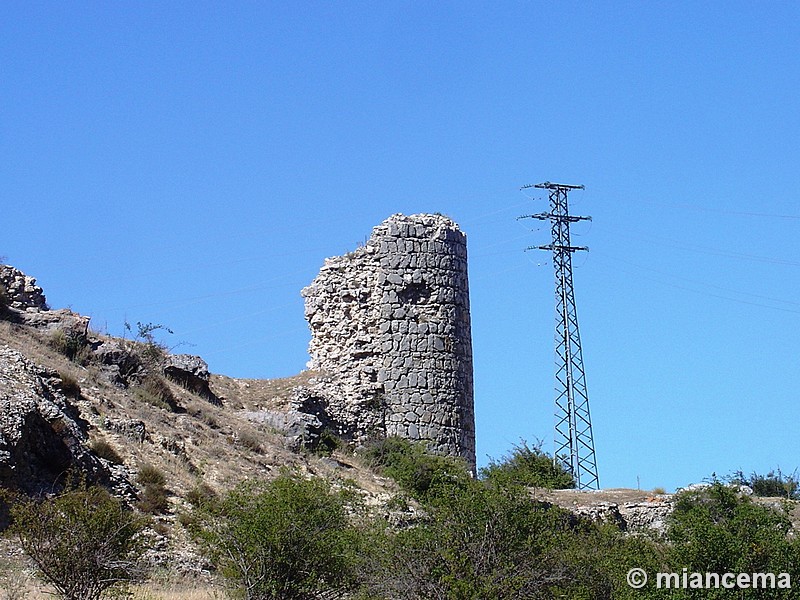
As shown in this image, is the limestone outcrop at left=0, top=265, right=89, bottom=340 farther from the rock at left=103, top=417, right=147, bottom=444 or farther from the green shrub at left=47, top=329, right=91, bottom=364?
the rock at left=103, top=417, right=147, bottom=444

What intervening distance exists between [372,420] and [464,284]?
10.5 ft

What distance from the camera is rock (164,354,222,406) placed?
24.7 metres

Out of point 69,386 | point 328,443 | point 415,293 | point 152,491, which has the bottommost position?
point 152,491

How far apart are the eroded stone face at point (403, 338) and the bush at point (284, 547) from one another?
11.1 metres

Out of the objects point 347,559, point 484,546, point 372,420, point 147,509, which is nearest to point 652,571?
point 484,546

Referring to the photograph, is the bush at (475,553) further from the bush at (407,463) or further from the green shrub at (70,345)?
the green shrub at (70,345)

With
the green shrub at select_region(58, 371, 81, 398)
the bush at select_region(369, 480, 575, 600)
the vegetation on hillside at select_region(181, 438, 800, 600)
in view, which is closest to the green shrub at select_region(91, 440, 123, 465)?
the green shrub at select_region(58, 371, 81, 398)

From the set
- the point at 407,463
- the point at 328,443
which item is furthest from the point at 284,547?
the point at 328,443

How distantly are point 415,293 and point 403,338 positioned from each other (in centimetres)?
87

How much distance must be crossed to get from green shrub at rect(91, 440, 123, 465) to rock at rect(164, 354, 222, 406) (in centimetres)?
497

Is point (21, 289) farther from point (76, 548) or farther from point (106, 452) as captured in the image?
point (76, 548)

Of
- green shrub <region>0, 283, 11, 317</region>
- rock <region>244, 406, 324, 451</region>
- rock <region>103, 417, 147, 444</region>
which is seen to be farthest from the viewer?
rock <region>244, 406, 324, 451</region>

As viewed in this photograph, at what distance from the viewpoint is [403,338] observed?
25.9 metres

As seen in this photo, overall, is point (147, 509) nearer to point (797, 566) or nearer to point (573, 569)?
point (573, 569)
